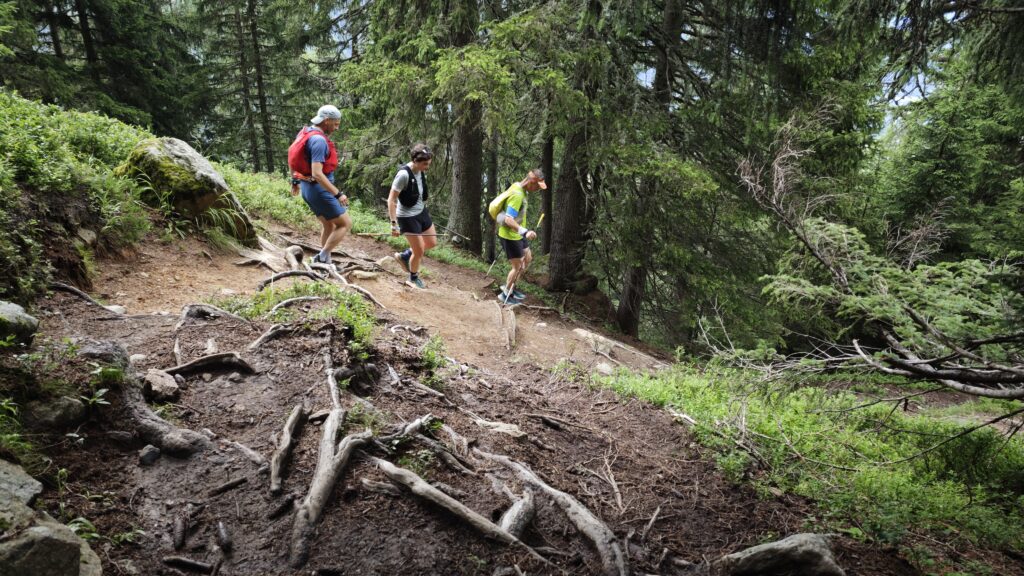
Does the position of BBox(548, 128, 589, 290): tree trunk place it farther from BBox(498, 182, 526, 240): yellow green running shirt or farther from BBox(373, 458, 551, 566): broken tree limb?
BBox(373, 458, 551, 566): broken tree limb

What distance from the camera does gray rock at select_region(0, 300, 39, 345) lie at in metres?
3.09

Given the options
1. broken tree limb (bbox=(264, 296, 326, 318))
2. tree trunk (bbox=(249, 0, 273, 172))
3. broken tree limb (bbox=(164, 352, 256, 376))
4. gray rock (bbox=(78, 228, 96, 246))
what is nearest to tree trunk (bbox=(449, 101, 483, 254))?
broken tree limb (bbox=(264, 296, 326, 318))

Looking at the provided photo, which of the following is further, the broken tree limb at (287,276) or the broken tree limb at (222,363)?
the broken tree limb at (287,276)

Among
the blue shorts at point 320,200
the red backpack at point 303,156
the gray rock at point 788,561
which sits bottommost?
the gray rock at point 788,561

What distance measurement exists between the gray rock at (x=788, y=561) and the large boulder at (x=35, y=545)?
328cm

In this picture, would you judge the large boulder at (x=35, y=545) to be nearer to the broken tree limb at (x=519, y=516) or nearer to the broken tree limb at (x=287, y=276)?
the broken tree limb at (x=519, y=516)

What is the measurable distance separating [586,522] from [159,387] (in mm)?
3024

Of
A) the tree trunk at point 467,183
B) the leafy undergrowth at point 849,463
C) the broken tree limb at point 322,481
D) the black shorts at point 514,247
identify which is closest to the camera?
the broken tree limb at point 322,481

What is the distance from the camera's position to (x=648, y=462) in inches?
185

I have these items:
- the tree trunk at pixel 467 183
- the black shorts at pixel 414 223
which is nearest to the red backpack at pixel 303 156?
the black shorts at pixel 414 223

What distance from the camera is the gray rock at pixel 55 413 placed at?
278 cm

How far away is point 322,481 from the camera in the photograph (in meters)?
2.91

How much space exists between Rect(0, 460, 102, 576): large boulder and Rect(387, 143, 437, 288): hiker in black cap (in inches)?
238

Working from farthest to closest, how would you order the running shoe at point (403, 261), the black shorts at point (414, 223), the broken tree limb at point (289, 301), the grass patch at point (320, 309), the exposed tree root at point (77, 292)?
the running shoe at point (403, 261) → the black shorts at point (414, 223) → the broken tree limb at point (289, 301) → the grass patch at point (320, 309) → the exposed tree root at point (77, 292)
